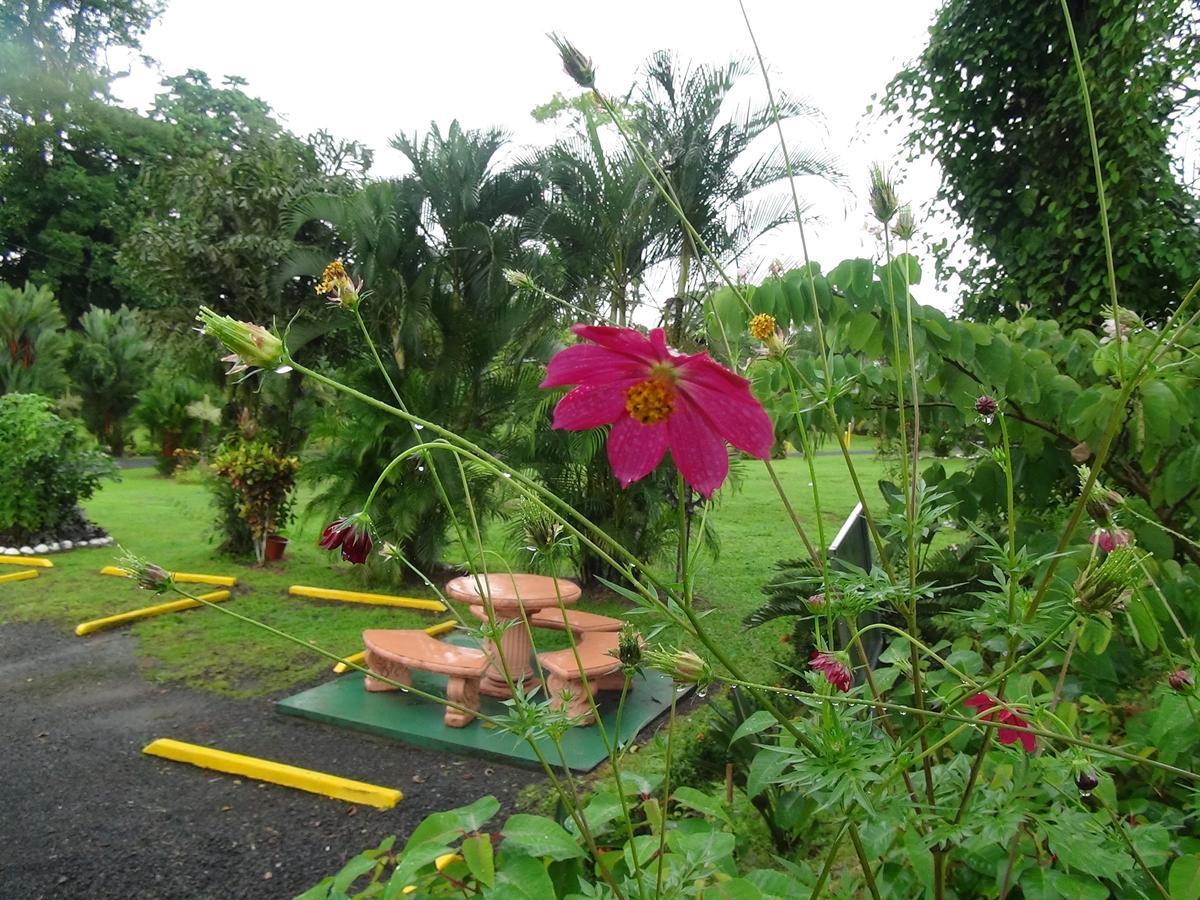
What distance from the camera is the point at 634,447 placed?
74cm

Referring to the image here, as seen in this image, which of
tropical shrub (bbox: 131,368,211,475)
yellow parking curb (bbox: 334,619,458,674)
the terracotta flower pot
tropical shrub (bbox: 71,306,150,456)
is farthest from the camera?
tropical shrub (bbox: 71,306,150,456)

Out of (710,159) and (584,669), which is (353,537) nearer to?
(584,669)

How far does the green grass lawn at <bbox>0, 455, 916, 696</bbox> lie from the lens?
467cm

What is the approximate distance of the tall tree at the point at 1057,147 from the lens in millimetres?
3697

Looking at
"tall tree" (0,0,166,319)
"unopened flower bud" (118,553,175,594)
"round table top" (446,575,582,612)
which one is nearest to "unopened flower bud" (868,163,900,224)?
"unopened flower bud" (118,553,175,594)

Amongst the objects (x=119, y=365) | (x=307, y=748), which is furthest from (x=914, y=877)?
(x=119, y=365)

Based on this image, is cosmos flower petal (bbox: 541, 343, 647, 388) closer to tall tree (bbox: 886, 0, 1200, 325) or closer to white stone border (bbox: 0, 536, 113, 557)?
tall tree (bbox: 886, 0, 1200, 325)

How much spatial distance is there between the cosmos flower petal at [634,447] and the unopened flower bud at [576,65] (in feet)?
1.45

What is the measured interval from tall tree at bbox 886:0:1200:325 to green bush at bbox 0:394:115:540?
25.5 ft

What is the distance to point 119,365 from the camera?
52.5 feet

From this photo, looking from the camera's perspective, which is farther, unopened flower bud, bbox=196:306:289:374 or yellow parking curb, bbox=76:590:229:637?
yellow parking curb, bbox=76:590:229:637

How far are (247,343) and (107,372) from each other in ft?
57.4

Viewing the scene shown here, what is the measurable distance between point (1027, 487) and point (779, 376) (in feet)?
2.92

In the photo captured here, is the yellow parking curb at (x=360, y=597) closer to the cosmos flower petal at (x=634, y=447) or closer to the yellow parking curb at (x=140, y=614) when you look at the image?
the yellow parking curb at (x=140, y=614)
